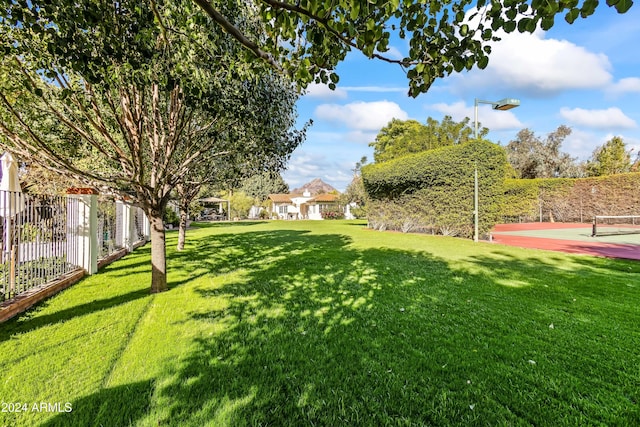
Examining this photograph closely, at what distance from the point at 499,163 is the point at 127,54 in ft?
48.9

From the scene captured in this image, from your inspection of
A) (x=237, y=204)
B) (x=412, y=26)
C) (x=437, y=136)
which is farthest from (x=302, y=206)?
(x=412, y=26)

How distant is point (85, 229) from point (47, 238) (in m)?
1.25

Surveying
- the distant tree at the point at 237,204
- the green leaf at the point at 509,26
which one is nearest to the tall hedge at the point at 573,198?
the green leaf at the point at 509,26

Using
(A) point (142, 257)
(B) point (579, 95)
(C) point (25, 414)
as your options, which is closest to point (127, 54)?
(C) point (25, 414)

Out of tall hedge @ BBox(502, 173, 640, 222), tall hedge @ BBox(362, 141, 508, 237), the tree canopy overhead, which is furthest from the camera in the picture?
tall hedge @ BBox(502, 173, 640, 222)

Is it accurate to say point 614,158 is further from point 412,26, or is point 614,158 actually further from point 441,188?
point 412,26

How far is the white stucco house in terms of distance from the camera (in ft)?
175

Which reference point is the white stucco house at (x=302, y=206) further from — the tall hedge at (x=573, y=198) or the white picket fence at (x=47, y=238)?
the white picket fence at (x=47, y=238)

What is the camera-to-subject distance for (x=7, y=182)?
17.5 ft

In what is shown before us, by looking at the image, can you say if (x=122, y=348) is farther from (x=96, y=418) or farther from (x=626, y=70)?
(x=626, y=70)

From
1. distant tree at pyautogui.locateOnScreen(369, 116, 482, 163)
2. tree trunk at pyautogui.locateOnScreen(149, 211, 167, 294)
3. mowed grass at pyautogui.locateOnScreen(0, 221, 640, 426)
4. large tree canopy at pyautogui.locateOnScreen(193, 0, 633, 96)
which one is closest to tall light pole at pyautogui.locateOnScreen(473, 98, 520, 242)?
distant tree at pyautogui.locateOnScreen(369, 116, 482, 163)

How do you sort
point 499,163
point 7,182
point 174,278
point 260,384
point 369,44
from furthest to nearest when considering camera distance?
1. point 499,163
2. point 174,278
3. point 7,182
4. point 260,384
5. point 369,44

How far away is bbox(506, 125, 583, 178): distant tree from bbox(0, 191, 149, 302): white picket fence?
41.8 m

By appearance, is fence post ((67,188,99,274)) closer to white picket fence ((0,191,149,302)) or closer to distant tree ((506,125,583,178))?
white picket fence ((0,191,149,302))
